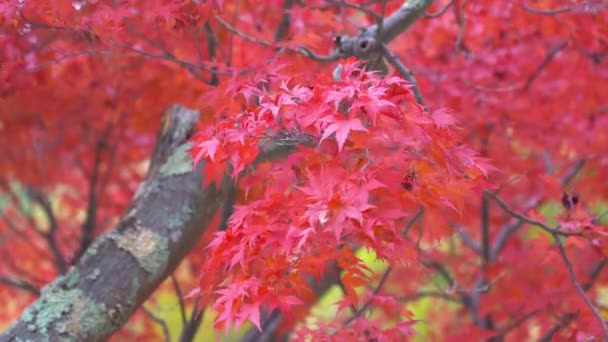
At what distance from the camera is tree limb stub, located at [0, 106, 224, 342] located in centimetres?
221

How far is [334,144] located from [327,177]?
0.23 m

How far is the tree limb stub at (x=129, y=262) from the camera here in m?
2.21

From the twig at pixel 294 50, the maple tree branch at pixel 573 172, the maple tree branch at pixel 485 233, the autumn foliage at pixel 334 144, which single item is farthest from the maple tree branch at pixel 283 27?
the maple tree branch at pixel 573 172

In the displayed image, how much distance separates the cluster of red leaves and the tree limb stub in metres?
0.52

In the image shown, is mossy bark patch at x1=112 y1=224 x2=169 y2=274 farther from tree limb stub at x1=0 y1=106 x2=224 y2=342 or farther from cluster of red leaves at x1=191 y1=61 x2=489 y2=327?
cluster of red leaves at x1=191 y1=61 x2=489 y2=327

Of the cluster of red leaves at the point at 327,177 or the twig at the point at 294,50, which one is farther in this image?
the twig at the point at 294,50

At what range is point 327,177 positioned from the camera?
164cm

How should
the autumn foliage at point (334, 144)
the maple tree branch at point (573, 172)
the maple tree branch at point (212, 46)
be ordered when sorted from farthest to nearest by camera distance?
the maple tree branch at point (573, 172) → the maple tree branch at point (212, 46) → the autumn foliage at point (334, 144)

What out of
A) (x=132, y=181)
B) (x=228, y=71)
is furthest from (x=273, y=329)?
(x=228, y=71)

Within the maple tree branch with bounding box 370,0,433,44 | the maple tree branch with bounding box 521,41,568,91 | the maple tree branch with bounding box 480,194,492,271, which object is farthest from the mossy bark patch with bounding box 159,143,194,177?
the maple tree branch with bounding box 480,194,492,271

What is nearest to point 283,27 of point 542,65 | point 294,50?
point 294,50

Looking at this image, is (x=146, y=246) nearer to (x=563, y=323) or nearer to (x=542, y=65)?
(x=563, y=323)

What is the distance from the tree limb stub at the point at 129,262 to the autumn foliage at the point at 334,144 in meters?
0.15

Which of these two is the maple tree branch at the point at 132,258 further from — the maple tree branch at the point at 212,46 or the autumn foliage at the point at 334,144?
the maple tree branch at the point at 212,46
